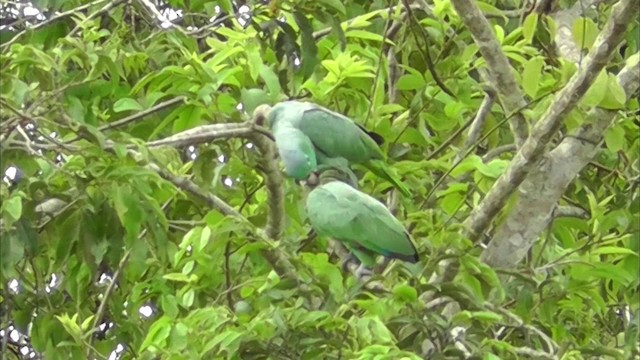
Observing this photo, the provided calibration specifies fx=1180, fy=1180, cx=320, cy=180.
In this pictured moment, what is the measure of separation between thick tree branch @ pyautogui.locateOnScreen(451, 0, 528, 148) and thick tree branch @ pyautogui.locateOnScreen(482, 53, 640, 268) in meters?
Result: 0.14

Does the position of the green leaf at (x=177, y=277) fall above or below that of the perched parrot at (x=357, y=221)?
below

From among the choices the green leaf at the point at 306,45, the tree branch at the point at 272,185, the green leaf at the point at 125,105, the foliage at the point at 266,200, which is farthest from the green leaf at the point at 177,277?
A: the green leaf at the point at 306,45

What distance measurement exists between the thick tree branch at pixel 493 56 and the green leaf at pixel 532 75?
0.10 meters

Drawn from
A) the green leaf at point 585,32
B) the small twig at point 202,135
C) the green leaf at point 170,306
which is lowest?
the green leaf at point 170,306

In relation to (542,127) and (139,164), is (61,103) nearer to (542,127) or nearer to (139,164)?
(139,164)

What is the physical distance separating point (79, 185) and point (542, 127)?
3.54 feet

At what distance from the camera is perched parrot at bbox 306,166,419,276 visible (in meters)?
2.74

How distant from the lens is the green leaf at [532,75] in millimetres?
2768

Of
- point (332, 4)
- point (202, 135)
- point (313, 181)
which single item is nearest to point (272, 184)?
point (313, 181)

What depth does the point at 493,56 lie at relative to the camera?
2893mm

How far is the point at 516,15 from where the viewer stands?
388 cm

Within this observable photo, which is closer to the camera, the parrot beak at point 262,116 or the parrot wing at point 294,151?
the parrot wing at point 294,151

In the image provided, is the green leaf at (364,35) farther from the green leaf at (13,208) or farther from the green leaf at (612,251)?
the green leaf at (13,208)

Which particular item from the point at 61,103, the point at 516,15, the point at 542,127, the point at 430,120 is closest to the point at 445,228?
the point at 542,127
